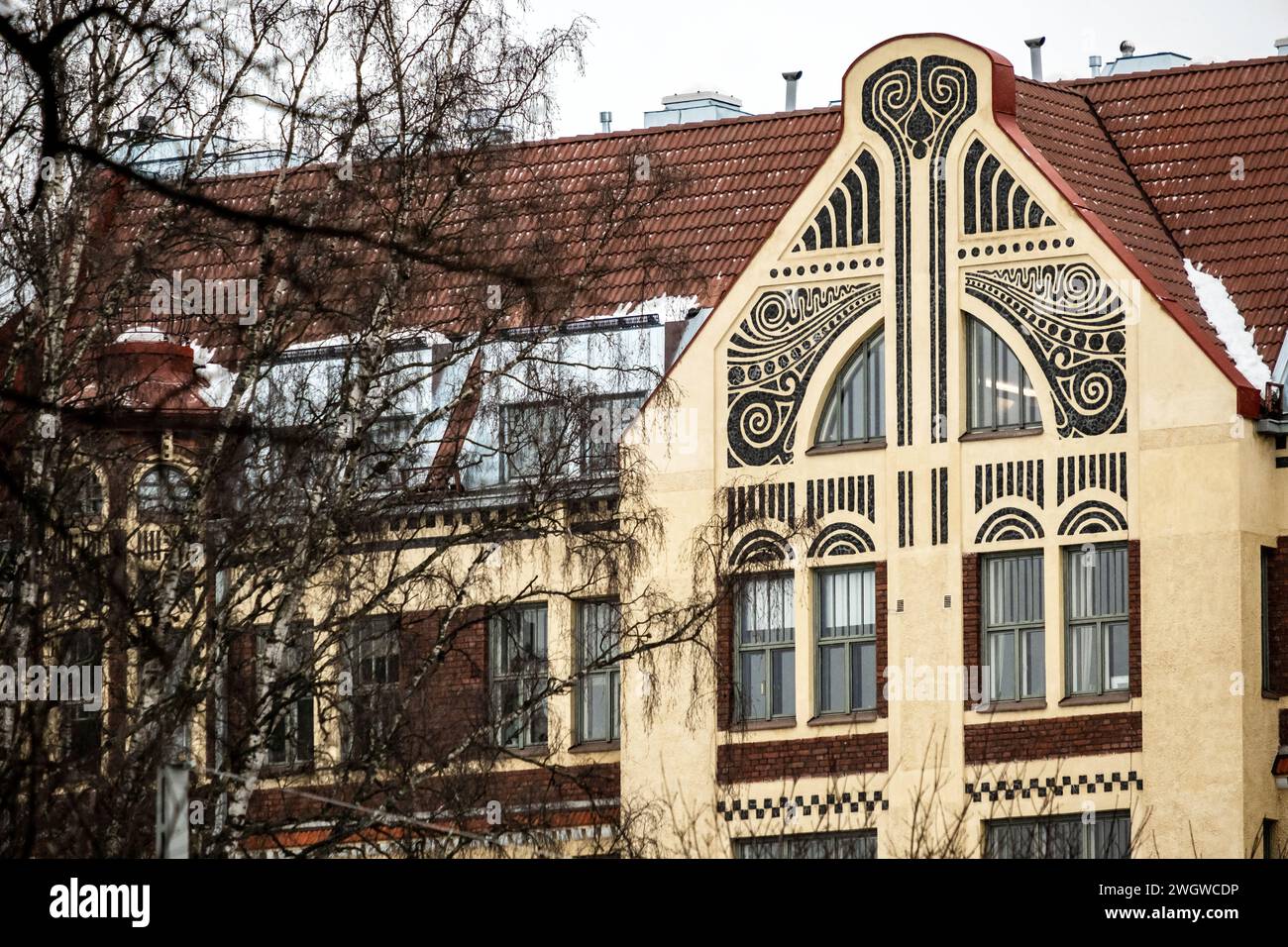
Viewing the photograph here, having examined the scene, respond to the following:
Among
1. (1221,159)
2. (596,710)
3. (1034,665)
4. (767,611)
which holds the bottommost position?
(596,710)

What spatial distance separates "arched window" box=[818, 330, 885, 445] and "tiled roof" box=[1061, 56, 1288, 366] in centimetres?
435

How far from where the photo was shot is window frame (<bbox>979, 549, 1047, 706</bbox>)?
47.1 m

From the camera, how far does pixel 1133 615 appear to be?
46.4 m

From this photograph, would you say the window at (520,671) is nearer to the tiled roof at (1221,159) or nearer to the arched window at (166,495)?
the arched window at (166,495)

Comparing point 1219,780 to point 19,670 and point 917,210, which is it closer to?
point 917,210

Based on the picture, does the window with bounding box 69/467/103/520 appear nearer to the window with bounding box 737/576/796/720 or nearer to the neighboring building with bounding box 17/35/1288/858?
the neighboring building with bounding box 17/35/1288/858

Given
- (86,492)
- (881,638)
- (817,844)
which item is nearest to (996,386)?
(881,638)

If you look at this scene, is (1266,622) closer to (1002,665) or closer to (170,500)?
(1002,665)

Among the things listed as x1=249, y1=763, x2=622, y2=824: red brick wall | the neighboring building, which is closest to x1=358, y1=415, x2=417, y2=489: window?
the neighboring building

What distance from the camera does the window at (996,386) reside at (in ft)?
157

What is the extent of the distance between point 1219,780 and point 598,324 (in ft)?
34.4

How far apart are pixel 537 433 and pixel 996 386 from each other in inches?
310
